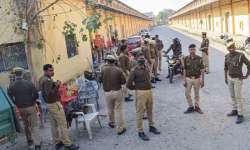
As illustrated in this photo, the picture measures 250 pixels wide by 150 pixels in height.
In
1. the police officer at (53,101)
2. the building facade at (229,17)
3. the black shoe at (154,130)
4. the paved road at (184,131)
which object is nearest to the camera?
the paved road at (184,131)

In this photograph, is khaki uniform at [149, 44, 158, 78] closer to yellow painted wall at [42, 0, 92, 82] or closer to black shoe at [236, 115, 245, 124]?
yellow painted wall at [42, 0, 92, 82]

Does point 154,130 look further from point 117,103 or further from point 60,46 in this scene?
point 60,46

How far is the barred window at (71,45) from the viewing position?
15891 millimetres

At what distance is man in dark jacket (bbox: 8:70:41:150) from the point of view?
7.41 m

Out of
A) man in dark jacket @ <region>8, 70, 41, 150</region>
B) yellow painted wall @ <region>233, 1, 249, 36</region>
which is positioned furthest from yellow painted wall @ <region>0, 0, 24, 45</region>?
yellow painted wall @ <region>233, 1, 249, 36</region>

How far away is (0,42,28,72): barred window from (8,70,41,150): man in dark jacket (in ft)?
15.0

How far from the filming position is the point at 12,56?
1196cm

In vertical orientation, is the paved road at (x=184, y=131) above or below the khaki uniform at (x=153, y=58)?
below

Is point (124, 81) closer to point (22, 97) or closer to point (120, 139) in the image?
point (120, 139)

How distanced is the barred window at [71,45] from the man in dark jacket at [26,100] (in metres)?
8.39

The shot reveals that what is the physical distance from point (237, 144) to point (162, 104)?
3.88 metres

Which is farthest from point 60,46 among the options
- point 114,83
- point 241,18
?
point 241,18

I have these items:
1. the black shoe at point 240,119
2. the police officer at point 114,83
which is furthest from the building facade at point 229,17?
the police officer at point 114,83

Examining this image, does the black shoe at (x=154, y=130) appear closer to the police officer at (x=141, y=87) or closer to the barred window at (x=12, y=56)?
the police officer at (x=141, y=87)
